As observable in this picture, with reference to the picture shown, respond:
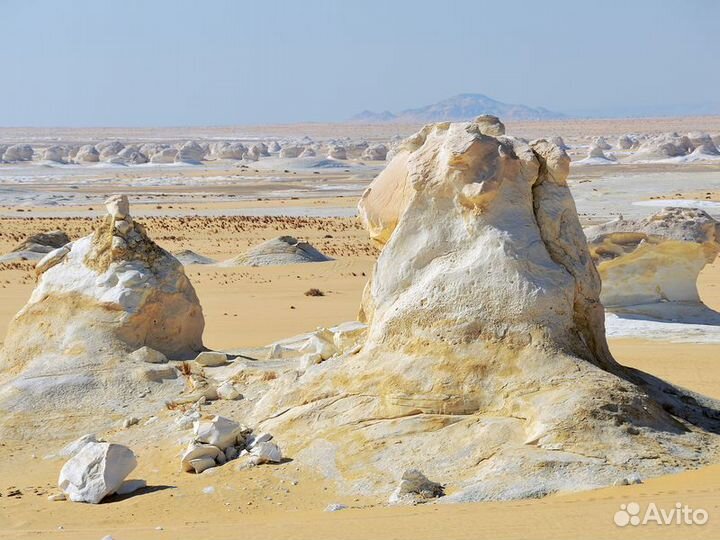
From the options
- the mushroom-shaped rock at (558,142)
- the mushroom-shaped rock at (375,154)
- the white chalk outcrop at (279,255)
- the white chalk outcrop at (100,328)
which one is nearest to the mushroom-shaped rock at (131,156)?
the mushroom-shaped rock at (375,154)

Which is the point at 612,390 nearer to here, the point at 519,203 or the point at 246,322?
the point at 519,203

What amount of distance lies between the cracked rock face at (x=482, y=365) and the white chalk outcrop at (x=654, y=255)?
674cm

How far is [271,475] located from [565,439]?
2.13 meters

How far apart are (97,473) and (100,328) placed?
11.2 feet

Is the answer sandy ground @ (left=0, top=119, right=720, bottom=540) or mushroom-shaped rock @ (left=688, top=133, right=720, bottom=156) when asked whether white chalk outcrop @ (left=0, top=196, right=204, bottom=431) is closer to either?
sandy ground @ (left=0, top=119, right=720, bottom=540)

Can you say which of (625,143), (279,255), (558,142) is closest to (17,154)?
(625,143)

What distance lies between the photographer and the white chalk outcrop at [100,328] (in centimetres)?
1130

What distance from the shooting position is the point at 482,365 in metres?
8.82

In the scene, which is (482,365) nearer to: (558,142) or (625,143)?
(558,142)

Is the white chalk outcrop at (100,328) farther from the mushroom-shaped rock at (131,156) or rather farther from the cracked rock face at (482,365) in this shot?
the mushroom-shaped rock at (131,156)

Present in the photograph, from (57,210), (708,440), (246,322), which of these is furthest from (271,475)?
(57,210)

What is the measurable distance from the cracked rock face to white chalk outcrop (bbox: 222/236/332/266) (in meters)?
18.7

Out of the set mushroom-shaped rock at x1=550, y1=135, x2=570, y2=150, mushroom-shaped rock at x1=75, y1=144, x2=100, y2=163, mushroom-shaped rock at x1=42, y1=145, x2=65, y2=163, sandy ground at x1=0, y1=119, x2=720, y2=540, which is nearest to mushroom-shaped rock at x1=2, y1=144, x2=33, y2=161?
mushroom-shaped rock at x1=42, y1=145, x2=65, y2=163

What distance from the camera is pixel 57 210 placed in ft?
168
